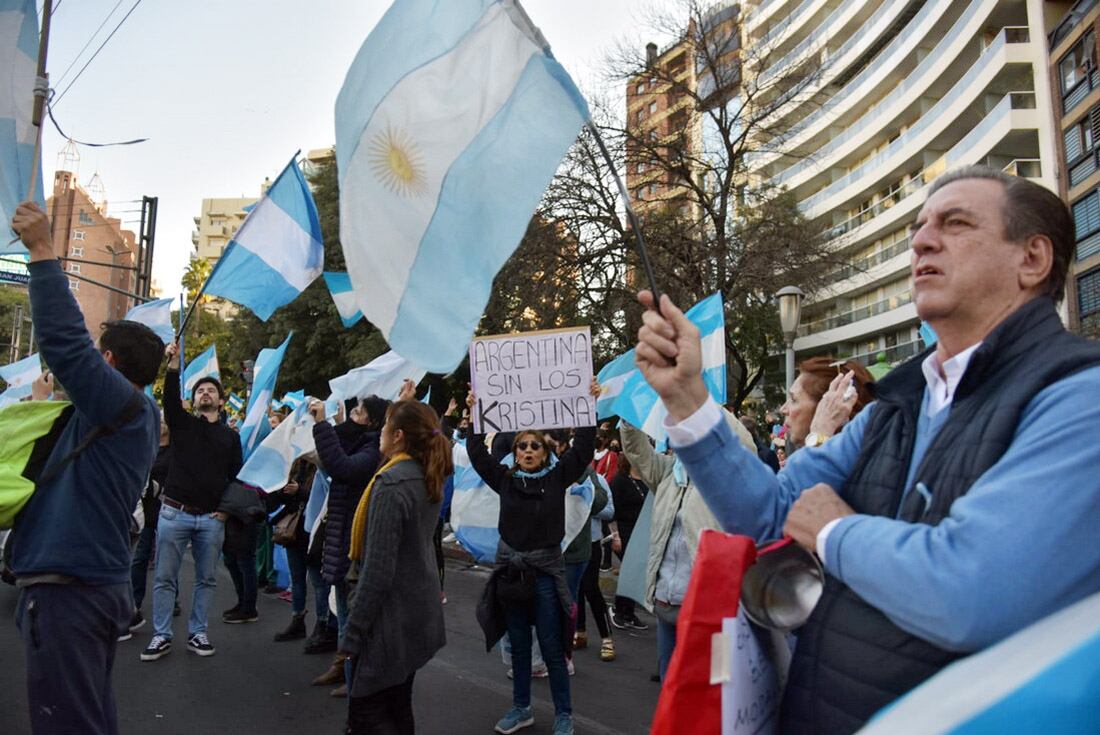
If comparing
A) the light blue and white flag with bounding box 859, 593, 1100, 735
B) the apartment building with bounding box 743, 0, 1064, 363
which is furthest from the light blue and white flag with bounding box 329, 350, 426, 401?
the apartment building with bounding box 743, 0, 1064, 363

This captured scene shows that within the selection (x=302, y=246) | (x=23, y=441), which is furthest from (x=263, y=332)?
(x=23, y=441)

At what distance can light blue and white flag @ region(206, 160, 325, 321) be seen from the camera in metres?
5.42

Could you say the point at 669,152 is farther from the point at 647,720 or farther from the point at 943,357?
the point at 943,357

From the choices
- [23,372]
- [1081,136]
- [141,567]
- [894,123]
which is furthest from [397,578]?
[894,123]

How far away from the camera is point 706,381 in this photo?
5.68 meters

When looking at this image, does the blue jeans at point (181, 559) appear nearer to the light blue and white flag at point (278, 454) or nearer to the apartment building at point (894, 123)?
the light blue and white flag at point (278, 454)

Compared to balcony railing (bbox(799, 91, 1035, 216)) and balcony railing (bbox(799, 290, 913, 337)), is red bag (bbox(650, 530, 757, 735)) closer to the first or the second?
balcony railing (bbox(799, 91, 1035, 216))

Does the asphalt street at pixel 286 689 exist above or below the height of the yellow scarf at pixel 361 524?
below

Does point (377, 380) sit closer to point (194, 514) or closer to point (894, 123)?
point (194, 514)

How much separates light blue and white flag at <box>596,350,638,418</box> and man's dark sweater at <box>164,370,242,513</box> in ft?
10.3

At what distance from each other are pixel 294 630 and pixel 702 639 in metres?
6.29

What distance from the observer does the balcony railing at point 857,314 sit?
3916 centimetres

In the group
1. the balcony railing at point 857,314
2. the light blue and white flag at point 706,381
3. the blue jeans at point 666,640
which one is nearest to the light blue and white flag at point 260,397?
the light blue and white flag at point 706,381

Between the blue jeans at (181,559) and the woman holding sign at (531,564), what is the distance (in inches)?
98.7
